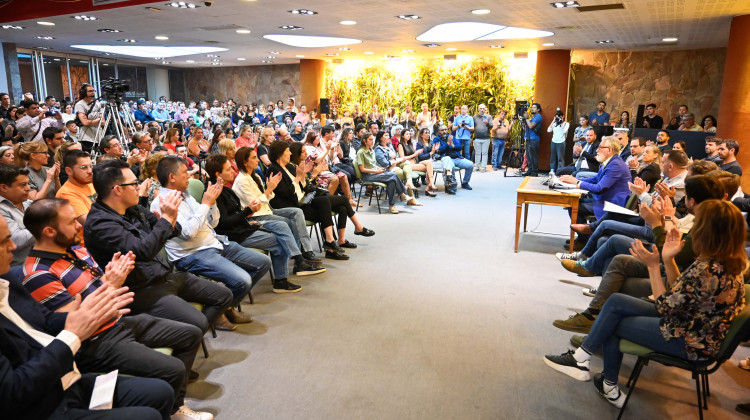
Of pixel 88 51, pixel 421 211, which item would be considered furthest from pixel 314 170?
pixel 88 51

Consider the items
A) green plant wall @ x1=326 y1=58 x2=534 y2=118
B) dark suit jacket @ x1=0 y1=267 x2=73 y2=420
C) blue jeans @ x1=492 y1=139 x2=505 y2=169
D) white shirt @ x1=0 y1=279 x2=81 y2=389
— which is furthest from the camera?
green plant wall @ x1=326 y1=58 x2=534 y2=118

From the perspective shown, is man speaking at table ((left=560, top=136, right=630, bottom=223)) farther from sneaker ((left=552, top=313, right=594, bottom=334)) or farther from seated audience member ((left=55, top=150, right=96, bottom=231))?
seated audience member ((left=55, top=150, right=96, bottom=231))

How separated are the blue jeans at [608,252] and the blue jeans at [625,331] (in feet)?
3.31

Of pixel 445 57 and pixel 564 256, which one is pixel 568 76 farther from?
pixel 564 256

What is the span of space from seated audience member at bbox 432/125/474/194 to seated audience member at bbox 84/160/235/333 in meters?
6.33

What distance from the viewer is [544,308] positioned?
12.2 ft

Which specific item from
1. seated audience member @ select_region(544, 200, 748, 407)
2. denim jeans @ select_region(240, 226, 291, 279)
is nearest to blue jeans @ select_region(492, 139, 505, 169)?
denim jeans @ select_region(240, 226, 291, 279)

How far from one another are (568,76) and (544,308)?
9.08 m

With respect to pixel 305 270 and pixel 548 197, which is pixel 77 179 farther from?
pixel 548 197

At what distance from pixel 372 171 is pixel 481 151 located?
518cm

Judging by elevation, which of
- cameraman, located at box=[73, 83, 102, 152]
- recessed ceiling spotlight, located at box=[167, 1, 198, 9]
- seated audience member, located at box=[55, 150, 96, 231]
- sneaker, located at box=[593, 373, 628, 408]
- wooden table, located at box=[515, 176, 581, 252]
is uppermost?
recessed ceiling spotlight, located at box=[167, 1, 198, 9]

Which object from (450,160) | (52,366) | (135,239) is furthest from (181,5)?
(52,366)

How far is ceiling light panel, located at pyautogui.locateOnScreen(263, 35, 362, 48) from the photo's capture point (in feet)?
35.2

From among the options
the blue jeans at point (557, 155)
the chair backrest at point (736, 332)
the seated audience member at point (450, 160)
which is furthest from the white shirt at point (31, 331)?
the blue jeans at point (557, 155)
